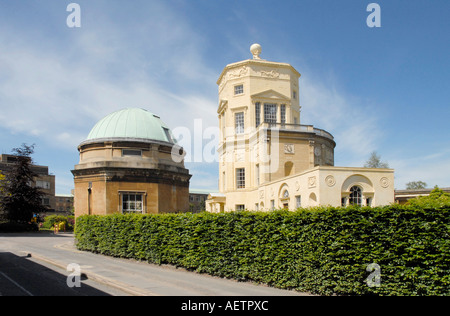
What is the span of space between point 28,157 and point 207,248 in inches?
1776

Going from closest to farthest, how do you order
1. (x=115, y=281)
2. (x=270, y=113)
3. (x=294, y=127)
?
(x=115, y=281)
(x=294, y=127)
(x=270, y=113)

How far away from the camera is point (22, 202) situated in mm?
51000

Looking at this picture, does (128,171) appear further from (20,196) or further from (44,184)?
(44,184)

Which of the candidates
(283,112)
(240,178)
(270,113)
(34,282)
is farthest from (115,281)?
(283,112)

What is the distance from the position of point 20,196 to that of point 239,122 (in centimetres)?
3198

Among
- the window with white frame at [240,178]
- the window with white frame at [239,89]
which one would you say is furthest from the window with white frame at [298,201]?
the window with white frame at [239,89]

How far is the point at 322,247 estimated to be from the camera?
44.5 feet

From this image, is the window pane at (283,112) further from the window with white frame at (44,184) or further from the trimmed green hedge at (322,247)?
the window with white frame at (44,184)

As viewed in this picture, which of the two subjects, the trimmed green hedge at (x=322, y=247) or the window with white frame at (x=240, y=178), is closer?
the trimmed green hedge at (x=322, y=247)

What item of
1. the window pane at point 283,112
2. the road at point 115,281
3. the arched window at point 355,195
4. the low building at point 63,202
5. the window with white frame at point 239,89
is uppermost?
the window with white frame at point 239,89

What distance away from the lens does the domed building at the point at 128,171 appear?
34.8m

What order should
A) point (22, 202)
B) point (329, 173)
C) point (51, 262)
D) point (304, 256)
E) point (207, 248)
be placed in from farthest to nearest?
point (22, 202) < point (329, 173) < point (51, 262) < point (207, 248) < point (304, 256)
